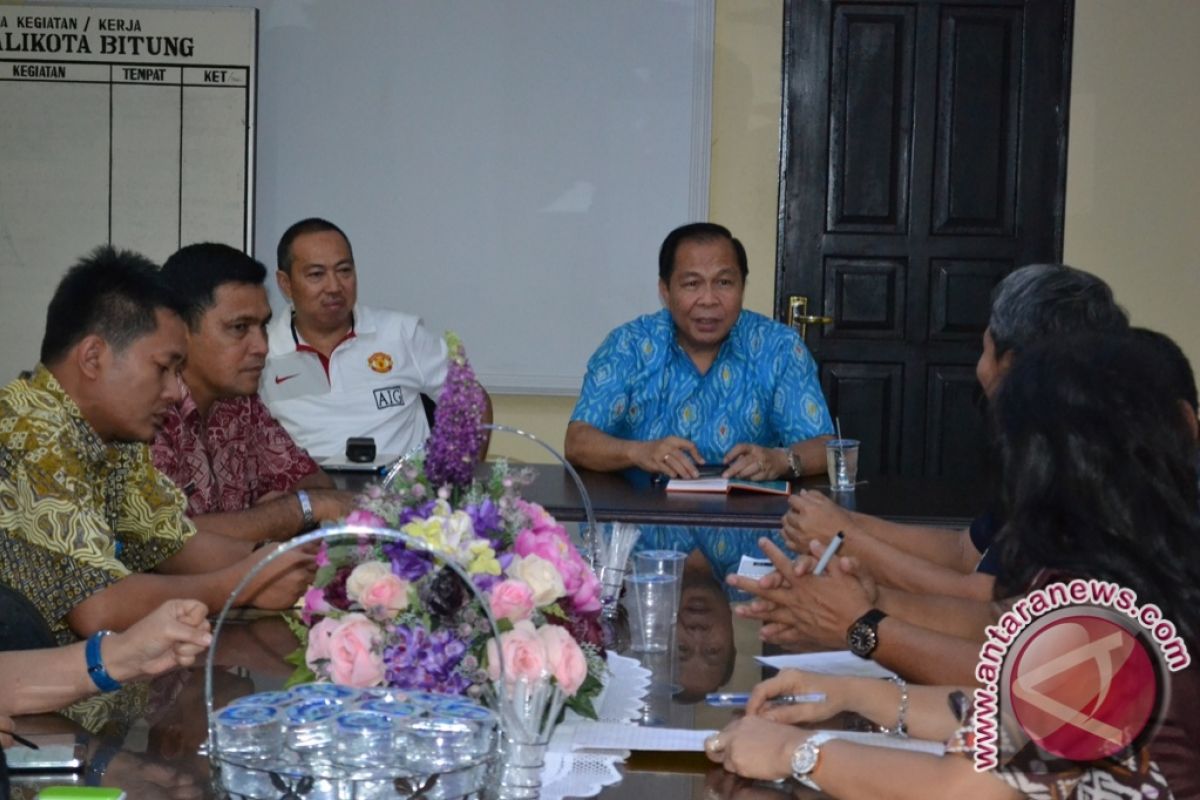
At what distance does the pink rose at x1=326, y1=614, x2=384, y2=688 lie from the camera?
1.58m

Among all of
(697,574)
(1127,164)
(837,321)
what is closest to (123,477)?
(697,574)

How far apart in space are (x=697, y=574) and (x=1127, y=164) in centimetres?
343

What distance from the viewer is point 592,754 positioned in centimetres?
169

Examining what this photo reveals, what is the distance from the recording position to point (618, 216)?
546cm

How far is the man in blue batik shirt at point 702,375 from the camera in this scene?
400 centimetres

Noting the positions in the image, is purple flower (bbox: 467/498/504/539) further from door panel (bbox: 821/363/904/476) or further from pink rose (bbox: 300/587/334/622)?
door panel (bbox: 821/363/904/476)

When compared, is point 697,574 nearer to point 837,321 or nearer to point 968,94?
point 837,321

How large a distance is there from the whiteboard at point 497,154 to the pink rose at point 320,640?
153 inches

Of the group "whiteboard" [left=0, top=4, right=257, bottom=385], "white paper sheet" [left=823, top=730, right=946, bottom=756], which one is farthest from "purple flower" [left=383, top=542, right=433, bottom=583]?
"whiteboard" [left=0, top=4, right=257, bottom=385]

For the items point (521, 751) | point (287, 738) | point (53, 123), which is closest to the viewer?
point (287, 738)

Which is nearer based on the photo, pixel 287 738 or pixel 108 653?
pixel 287 738

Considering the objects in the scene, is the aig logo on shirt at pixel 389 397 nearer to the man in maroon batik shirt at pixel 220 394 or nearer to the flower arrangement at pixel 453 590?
the man in maroon batik shirt at pixel 220 394

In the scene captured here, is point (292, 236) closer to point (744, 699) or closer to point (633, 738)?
point (744, 699)

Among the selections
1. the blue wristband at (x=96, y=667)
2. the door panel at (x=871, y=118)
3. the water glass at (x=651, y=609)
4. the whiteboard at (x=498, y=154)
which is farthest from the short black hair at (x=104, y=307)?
the door panel at (x=871, y=118)
